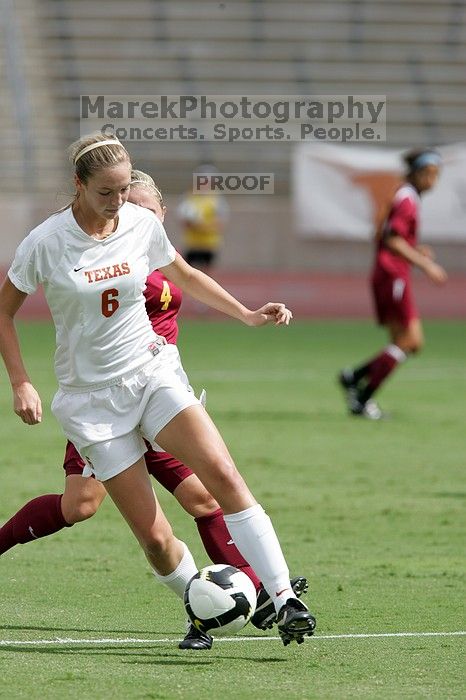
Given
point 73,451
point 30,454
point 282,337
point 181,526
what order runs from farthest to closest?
point 282,337, point 30,454, point 181,526, point 73,451

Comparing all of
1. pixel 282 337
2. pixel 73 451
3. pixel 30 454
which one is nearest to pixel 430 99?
pixel 282 337

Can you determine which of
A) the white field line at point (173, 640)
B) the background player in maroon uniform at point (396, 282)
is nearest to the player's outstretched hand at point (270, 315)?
the white field line at point (173, 640)

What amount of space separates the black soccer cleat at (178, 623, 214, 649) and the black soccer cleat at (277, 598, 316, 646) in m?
0.49

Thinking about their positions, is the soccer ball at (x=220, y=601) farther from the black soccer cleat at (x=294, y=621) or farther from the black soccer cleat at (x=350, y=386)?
the black soccer cleat at (x=350, y=386)

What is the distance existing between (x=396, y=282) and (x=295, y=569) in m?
6.50

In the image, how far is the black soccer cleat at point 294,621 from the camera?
15.9 feet

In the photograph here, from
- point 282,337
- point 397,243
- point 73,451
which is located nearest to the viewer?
point 73,451

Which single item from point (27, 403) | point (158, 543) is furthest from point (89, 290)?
point (158, 543)

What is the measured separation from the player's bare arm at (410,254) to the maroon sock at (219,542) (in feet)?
23.5

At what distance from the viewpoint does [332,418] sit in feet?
42.2

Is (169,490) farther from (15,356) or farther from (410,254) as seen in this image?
(410,254)

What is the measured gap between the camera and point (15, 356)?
5.17 meters

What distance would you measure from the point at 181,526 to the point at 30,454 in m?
2.91

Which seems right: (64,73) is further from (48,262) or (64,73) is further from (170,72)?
(48,262)
